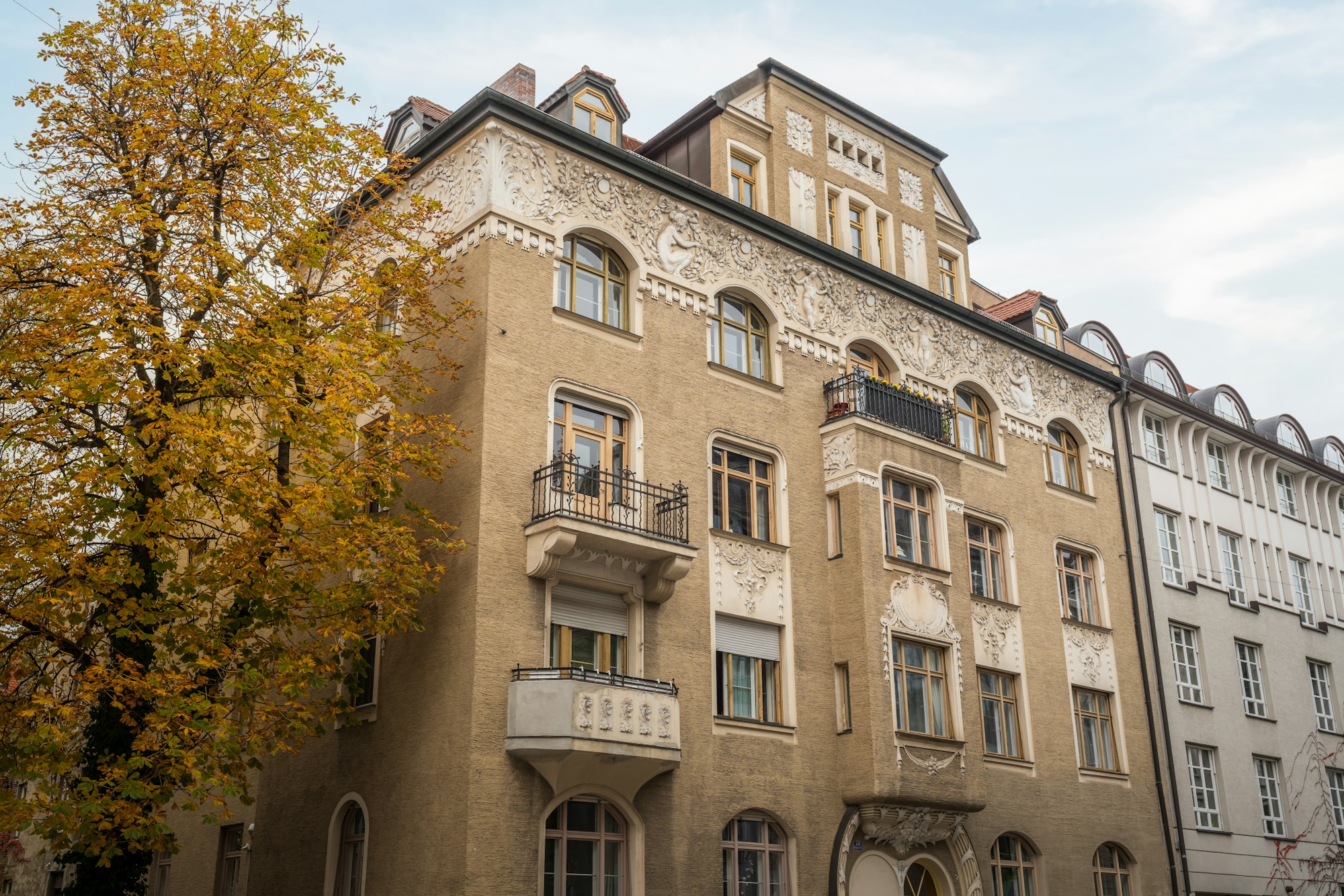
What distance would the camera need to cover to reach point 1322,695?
37219 millimetres

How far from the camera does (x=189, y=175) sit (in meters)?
19.5

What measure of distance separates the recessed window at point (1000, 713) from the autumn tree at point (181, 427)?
502 inches

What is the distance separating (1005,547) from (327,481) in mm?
15830

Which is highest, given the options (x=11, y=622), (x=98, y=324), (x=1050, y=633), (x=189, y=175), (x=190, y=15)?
(x=190, y=15)

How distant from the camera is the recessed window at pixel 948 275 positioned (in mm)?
30797

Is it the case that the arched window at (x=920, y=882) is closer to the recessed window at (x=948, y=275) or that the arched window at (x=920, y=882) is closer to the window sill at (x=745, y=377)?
the window sill at (x=745, y=377)

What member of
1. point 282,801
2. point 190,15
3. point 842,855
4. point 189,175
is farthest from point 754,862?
point 190,15

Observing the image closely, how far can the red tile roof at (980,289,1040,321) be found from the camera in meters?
33.5

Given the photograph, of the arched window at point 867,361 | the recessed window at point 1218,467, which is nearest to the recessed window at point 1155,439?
the recessed window at point 1218,467

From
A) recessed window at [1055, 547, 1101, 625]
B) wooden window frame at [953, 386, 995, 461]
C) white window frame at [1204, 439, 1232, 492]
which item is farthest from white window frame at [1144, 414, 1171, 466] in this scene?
wooden window frame at [953, 386, 995, 461]

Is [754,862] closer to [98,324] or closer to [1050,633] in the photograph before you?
[1050,633]

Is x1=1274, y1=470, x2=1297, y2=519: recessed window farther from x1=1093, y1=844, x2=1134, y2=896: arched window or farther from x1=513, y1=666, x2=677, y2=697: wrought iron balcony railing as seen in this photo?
x1=513, y1=666, x2=677, y2=697: wrought iron balcony railing

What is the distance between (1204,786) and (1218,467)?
10267mm

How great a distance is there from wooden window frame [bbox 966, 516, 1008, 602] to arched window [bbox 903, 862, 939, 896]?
6066 millimetres
